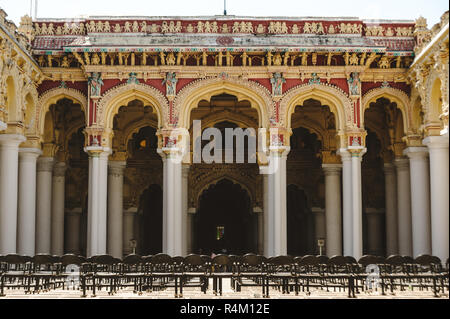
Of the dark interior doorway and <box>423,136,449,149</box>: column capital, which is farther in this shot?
the dark interior doorway

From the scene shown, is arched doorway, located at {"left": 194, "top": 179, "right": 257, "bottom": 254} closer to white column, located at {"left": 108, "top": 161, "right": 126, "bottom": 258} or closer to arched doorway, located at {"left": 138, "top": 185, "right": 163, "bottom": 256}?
arched doorway, located at {"left": 138, "top": 185, "right": 163, "bottom": 256}

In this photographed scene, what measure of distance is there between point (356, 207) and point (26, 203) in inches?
350

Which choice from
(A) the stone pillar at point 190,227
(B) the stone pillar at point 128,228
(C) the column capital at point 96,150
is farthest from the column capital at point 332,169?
(B) the stone pillar at point 128,228

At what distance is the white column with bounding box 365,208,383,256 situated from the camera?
22.7 metres

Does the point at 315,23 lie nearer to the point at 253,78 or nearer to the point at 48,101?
the point at 253,78

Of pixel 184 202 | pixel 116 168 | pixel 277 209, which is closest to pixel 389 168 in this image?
pixel 277 209

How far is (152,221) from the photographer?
2609 centimetres

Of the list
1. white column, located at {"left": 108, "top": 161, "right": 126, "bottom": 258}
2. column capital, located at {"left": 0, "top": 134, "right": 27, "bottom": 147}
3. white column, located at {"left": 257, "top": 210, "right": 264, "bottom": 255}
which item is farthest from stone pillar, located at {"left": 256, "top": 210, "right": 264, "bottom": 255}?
column capital, located at {"left": 0, "top": 134, "right": 27, "bottom": 147}

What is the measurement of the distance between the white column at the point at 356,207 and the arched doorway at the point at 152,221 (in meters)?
10.4

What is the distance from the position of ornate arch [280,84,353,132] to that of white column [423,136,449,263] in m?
2.33

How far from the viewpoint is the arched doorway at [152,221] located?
25.7 metres

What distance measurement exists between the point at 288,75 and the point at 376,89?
2.50 m

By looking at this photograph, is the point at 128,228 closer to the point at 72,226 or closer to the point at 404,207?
the point at 72,226

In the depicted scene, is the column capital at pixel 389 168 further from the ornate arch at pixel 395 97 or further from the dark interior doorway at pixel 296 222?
the dark interior doorway at pixel 296 222
